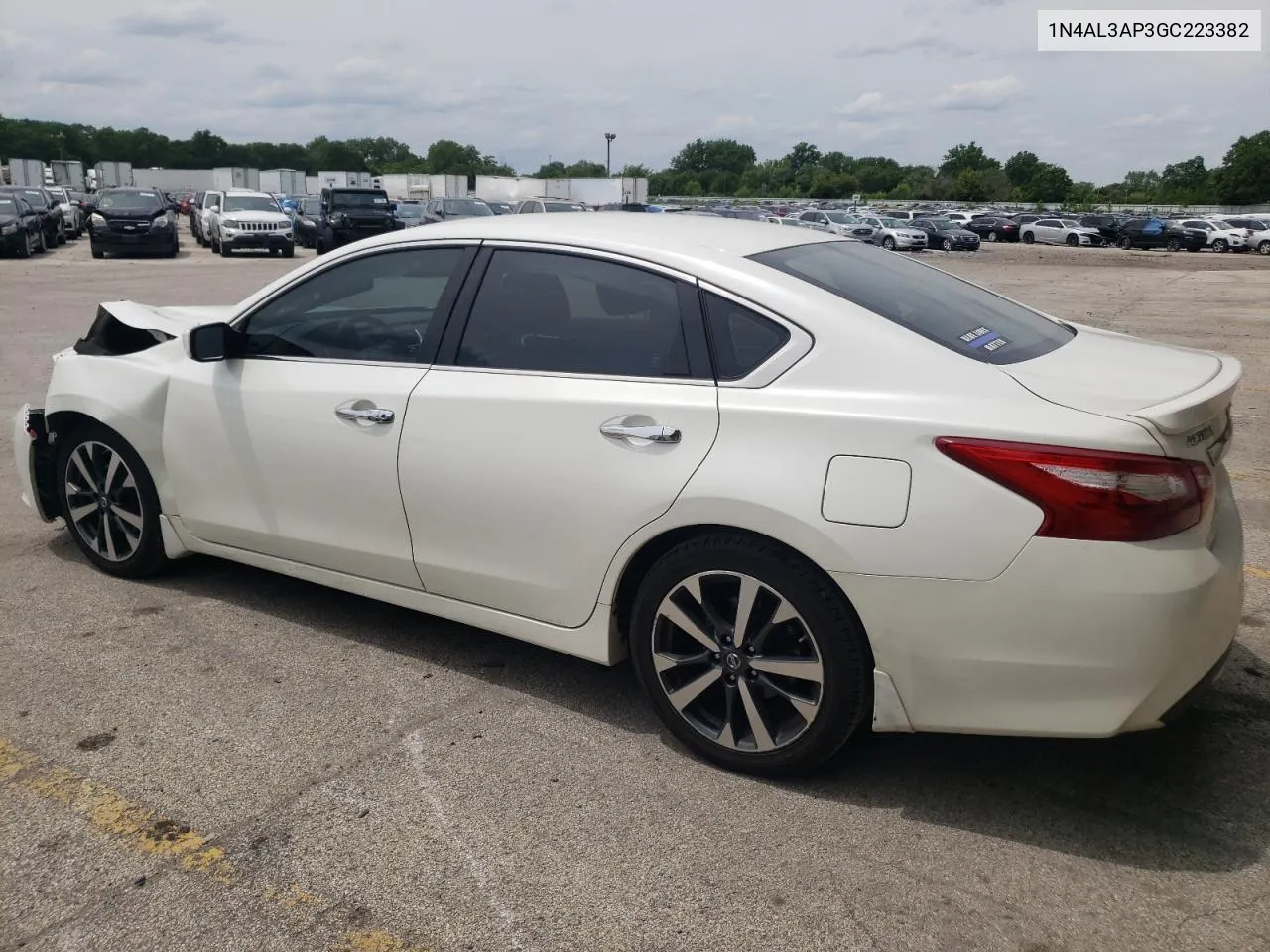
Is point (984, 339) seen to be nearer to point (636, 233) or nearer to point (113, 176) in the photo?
point (636, 233)

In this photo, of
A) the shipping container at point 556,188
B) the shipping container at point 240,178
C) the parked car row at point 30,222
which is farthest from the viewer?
the shipping container at point 240,178

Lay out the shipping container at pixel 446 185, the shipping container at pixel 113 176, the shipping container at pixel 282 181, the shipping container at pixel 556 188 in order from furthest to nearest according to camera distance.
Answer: the shipping container at pixel 282 181, the shipping container at pixel 113 176, the shipping container at pixel 446 185, the shipping container at pixel 556 188

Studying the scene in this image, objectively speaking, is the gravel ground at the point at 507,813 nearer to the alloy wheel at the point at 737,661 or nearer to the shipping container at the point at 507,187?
the alloy wheel at the point at 737,661

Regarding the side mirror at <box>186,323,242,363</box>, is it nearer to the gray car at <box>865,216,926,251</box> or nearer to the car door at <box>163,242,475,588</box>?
the car door at <box>163,242,475,588</box>

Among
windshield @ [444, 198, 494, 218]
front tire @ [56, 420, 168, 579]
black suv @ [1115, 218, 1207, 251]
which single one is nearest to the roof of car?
front tire @ [56, 420, 168, 579]

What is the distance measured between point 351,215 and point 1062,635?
93.7 ft

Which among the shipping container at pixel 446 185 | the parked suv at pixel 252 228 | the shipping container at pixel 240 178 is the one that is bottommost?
the parked suv at pixel 252 228

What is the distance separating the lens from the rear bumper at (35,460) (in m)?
4.88

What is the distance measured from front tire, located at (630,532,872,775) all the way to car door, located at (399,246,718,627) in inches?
8.7

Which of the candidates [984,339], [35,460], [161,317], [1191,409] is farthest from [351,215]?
[1191,409]

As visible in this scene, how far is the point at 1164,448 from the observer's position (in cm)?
274

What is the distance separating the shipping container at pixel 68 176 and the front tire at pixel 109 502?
73465 mm

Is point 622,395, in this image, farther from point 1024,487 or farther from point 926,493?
point 1024,487

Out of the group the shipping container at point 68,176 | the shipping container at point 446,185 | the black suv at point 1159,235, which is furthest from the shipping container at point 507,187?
the black suv at point 1159,235
